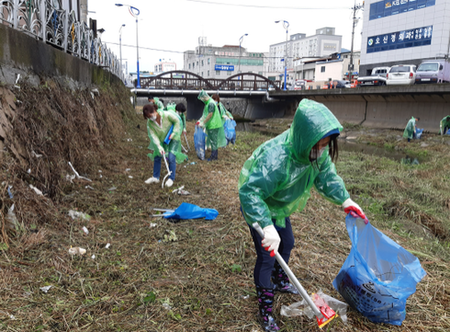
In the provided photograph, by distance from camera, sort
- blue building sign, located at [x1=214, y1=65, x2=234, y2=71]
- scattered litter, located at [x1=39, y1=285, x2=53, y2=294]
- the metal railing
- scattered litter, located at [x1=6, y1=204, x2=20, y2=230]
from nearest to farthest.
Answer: scattered litter, located at [x1=39, y1=285, x2=53, y2=294]
scattered litter, located at [x1=6, y1=204, x2=20, y2=230]
the metal railing
blue building sign, located at [x1=214, y1=65, x2=234, y2=71]

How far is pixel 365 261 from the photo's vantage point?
221cm

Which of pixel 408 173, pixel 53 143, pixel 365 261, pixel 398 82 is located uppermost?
pixel 398 82

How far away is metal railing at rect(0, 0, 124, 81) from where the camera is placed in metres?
4.43

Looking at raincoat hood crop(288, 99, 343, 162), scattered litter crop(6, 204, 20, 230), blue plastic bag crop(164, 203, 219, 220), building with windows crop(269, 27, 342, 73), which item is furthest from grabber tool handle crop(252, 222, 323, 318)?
building with windows crop(269, 27, 342, 73)

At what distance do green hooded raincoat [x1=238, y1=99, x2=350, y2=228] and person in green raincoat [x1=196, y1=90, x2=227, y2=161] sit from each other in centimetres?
554

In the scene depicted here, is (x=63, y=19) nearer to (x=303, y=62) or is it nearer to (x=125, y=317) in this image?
(x=125, y=317)

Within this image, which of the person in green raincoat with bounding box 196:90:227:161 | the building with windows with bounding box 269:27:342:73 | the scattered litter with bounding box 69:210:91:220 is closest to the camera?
the scattered litter with bounding box 69:210:91:220

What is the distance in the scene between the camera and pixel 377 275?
7.66 feet

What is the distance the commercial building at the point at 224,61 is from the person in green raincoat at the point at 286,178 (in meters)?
56.5

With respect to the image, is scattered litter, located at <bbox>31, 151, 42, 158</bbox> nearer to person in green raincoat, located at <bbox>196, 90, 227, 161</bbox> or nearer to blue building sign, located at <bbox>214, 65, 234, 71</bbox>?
person in green raincoat, located at <bbox>196, 90, 227, 161</bbox>

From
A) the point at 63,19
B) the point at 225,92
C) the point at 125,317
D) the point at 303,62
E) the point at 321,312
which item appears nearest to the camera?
the point at 321,312

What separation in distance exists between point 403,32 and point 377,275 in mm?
34904

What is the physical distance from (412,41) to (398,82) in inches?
623

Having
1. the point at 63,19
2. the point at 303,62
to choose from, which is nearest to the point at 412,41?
the point at 303,62
